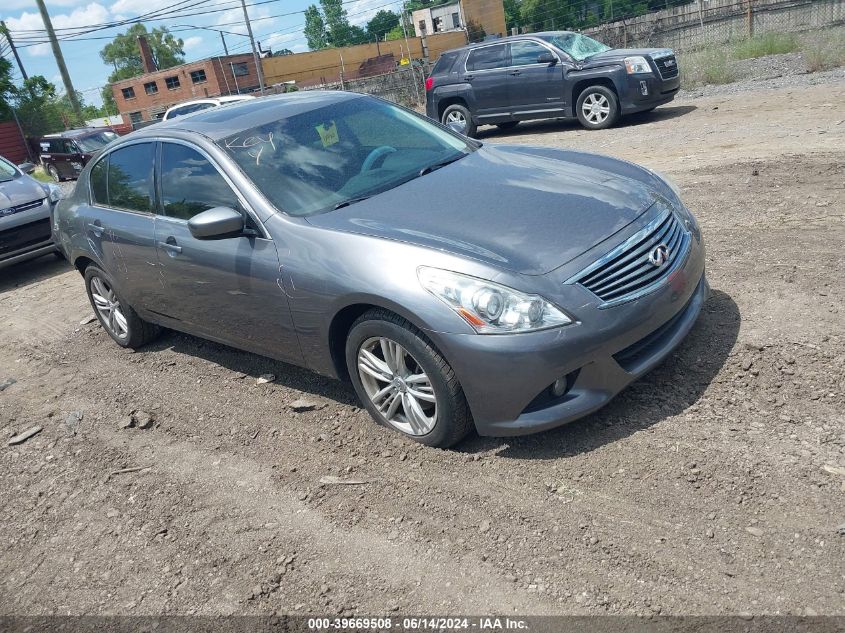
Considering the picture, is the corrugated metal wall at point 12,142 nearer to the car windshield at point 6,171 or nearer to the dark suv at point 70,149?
the dark suv at point 70,149

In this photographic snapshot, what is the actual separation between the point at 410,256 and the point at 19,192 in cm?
819

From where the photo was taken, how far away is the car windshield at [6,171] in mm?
10055

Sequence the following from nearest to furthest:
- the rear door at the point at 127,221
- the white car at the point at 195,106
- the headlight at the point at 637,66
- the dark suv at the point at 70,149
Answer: the rear door at the point at 127,221
the headlight at the point at 637,66
the white car at the point at 195,106
the dark suv at the point at 70,149

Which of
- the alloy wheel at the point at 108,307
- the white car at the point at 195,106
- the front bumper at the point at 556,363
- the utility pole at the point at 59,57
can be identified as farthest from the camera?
the utility pole at the point at 59,57

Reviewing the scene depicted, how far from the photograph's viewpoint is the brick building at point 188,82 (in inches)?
2320

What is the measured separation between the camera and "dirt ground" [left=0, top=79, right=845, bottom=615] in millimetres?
2795

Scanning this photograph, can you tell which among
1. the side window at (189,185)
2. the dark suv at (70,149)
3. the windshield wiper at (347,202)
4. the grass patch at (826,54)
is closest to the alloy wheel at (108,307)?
the side window at (189,185)

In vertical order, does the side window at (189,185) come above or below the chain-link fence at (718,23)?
above

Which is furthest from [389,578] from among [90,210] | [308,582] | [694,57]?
[694,57]

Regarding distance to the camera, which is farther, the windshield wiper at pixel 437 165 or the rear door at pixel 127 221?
the rear door at pixel 127 221

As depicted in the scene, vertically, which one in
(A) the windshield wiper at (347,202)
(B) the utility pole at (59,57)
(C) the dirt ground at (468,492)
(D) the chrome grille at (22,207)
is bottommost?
(C) the dirt ground at (468,492)

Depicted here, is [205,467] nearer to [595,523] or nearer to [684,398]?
[595,523]

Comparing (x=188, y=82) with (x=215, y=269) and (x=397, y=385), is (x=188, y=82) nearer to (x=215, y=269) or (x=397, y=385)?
(x=215, y=269)

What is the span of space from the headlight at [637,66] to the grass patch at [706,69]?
4.06 metres
